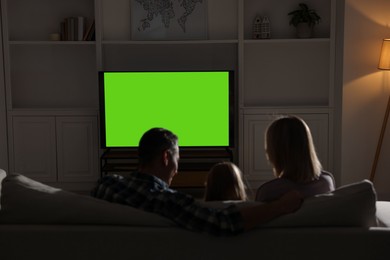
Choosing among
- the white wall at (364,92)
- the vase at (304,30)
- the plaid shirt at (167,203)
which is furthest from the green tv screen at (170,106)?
the plaid shirt at (167,203)

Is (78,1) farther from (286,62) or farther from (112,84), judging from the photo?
(286,62)

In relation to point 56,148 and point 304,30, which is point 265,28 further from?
point 56,148

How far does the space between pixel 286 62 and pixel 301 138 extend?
12.4 feet

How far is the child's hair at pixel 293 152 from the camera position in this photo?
234cm

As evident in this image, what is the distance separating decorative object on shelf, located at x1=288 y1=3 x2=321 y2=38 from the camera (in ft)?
18.8

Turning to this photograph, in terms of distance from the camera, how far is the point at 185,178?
18.2ft

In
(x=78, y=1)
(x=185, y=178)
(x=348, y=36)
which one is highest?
(x=78, y=1)

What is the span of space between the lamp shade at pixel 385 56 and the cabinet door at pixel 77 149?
2.63m

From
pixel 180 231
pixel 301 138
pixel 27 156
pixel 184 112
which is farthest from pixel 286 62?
pixel 180 231

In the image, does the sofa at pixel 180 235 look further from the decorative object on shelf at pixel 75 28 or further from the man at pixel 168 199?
the decorative object on shelf at pixel 75 28

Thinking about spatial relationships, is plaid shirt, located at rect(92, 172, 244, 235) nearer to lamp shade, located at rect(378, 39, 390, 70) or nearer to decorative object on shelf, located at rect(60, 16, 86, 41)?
lamp shade, located at rect(378, 39, 390, 70)

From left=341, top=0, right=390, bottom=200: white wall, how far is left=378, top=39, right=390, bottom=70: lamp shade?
5.5 inches

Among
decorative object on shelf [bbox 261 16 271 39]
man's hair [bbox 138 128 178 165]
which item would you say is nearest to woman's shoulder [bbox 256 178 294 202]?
man's hair [bbox 138 128 178 165]

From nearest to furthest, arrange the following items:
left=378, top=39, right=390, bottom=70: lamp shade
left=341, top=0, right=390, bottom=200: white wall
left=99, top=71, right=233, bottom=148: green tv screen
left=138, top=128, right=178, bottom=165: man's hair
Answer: left=138, top=128, right=178, bottom=165: man's hair, left=378, top=39, right=390, bottom=70: lamp shade, left=341, top=0, right=390, bottom=200: white wall, left=99, top=71, right=233, bottom=148: green tv screen
